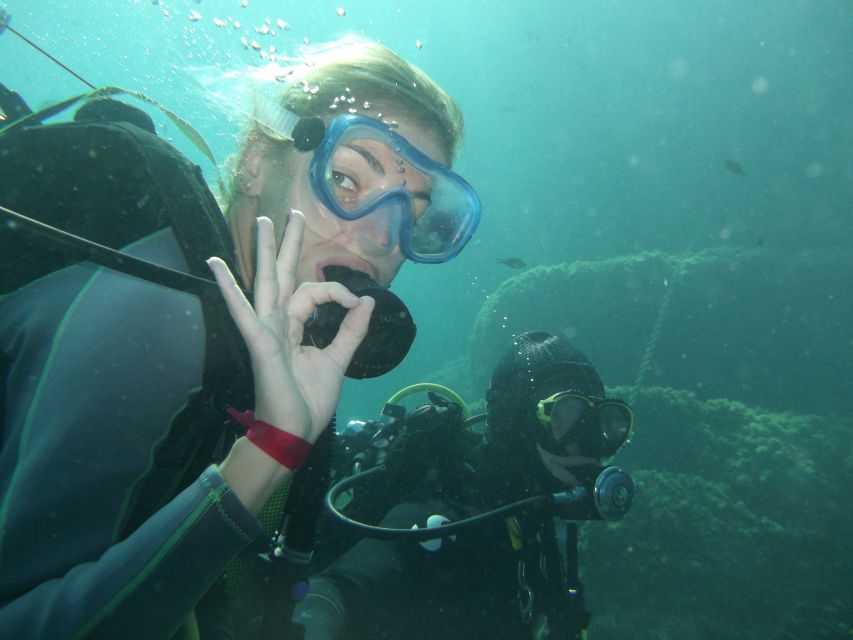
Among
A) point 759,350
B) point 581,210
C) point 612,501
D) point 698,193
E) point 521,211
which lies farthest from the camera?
point 521,211

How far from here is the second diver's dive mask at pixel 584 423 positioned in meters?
3.63

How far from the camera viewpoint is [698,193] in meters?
29.9

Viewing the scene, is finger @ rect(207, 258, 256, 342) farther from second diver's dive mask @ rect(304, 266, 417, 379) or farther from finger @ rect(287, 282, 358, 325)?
second diver's dive mask @ rect(304, 266, 417, 379)

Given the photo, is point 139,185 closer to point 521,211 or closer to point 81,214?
point 81,214

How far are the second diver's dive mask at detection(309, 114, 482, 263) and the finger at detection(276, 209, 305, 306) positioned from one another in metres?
0.51

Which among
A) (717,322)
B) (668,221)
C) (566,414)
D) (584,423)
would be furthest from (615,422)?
(668,221)

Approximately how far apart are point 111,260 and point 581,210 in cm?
4681

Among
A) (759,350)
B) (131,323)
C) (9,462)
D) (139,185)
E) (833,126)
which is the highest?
(833,126)

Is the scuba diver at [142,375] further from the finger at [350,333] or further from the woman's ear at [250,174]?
the woman's ear at [250,174]

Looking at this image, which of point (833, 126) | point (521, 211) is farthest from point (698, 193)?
point (521, 211)

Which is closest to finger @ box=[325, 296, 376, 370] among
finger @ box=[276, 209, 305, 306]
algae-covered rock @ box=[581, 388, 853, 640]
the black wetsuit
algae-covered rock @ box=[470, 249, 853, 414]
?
finger @ box=[276, 209, 305, 306]

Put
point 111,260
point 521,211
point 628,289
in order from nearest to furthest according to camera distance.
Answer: point 111,260
point 628,289
point 521,211

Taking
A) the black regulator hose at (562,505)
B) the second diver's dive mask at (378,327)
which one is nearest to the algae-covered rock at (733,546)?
the black regulator hose at (562,505)

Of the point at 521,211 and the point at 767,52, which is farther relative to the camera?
the point at 521,211
